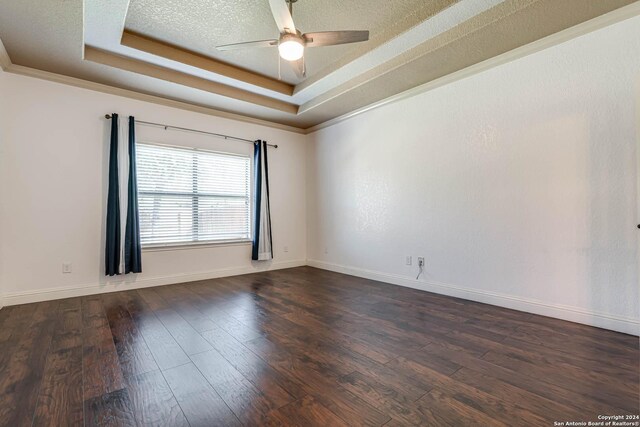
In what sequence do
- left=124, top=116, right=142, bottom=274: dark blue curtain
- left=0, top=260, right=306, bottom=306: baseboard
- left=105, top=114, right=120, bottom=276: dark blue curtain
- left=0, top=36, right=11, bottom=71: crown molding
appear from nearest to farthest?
left=0, top=36, right=11, bottom=71: crown molding, left=0, top=260, right=306, bottom=306: baseboard, left=105, top=114, right=120, bottom=276: dark blue curtain, left=124, top=116, right=142, bottom=274: dark blue curtain

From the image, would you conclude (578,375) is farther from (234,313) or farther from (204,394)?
(234,313)

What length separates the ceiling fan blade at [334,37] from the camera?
7.76 ft

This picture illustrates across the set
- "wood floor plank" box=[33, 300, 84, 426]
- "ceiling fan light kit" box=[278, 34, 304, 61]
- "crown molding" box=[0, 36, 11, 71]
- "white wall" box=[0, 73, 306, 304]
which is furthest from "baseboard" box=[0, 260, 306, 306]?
"ceiling fan light kit" box=[278, 34, 304, 61]

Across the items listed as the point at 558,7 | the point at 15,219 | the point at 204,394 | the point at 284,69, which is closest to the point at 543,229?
the point at 558,7

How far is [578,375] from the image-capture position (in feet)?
5.76

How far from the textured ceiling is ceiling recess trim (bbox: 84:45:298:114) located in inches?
17.4

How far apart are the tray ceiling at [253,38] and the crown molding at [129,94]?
75 mm

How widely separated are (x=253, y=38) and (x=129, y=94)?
197 centimetres

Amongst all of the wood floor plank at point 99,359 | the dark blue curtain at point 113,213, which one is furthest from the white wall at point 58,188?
the wood floor plank at point 99,359

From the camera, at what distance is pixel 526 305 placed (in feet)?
9.48

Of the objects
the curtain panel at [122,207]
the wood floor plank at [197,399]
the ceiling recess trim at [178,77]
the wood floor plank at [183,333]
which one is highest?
the ceiling recess trim at [178,77]

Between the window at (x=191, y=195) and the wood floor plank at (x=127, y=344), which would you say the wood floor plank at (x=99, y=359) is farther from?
the window at (x=191, y=195)

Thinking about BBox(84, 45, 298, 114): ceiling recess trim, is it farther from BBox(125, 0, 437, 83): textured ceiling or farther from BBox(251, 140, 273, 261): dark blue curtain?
BBox(251, 140, 273, 261): dark blue curtain

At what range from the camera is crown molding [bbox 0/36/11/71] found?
286cm
